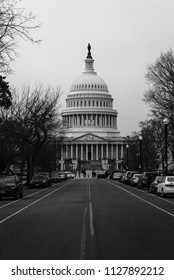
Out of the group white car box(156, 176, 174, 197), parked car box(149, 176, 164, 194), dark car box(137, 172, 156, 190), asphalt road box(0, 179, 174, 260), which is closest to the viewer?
asphalt road box(0, 179, 174, 260)

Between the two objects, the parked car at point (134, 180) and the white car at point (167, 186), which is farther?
the parked car at point (134, 180)

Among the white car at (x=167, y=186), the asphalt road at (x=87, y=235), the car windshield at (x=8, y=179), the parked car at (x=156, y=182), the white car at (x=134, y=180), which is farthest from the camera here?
the white car at (x=134, y=180)

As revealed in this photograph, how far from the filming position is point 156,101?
160 feet

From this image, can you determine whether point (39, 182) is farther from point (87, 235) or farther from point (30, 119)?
point (87, 235)

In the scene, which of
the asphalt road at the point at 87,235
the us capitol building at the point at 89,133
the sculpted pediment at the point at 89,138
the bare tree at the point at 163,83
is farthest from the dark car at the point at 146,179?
the sculpted pediment at the point at 89,138

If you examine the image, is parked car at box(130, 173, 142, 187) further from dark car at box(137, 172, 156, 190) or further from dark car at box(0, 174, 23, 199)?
dark car at box(0, 174, 23, 199)

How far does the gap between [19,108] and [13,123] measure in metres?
3.28

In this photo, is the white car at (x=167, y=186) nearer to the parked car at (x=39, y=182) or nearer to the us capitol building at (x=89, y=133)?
the parked car at (x=39, y=182)

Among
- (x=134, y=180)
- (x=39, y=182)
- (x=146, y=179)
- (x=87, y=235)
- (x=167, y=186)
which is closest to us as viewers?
(x=87, y=235)

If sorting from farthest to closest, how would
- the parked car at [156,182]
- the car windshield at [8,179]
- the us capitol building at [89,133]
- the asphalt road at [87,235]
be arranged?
1. the us capitol building at [89,133]
2. the parked car at [156,182]
3. the car windshield at [8,179]
4. the asphalt road at [87,235]

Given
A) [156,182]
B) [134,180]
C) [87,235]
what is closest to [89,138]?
[134,180]

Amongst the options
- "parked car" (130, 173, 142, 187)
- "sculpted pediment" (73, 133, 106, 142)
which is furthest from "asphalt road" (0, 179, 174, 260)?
"sculpted pediment" (73, 133, 106, 142)

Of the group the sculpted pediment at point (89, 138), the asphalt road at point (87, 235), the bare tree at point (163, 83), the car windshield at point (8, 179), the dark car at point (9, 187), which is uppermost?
the sculpted pediment at point (89, 138)
